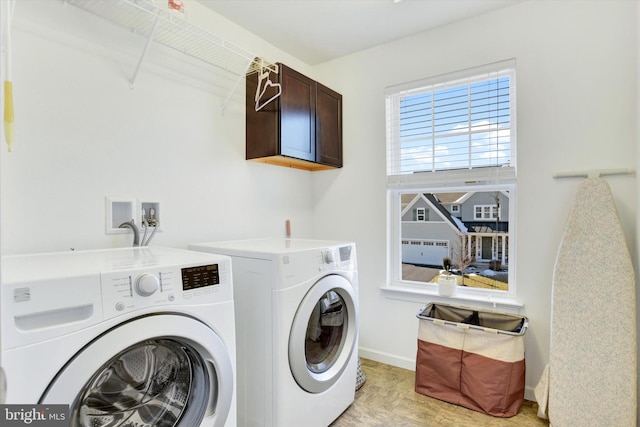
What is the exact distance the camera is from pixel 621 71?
1.85 m

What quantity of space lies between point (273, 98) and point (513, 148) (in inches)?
61.6

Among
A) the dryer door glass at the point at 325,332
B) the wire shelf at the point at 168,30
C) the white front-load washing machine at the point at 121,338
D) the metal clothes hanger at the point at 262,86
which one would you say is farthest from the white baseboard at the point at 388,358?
the wire shelf at the point at 168,30

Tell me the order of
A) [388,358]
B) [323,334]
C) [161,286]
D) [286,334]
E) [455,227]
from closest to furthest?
[161,286], [286,334], [323,334], [455,227], [388,358]

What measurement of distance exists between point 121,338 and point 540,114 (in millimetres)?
2391

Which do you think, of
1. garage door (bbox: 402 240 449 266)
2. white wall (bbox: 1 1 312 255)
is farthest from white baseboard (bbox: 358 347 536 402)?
white wall (bbox: 1 1 312 255)

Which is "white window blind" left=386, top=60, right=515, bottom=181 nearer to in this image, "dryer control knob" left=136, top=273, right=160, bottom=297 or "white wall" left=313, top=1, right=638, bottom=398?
"white wall" left=313, top=1, right=638, bottom=398

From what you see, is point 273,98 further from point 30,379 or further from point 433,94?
point 30,379

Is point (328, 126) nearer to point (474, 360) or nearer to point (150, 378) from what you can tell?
point (474, 360)

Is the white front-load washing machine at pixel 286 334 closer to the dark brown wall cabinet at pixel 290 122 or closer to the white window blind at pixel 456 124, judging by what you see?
the dark brown wall cabinet at pixel 290 122

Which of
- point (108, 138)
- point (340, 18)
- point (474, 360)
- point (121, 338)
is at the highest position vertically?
point (340, 18)

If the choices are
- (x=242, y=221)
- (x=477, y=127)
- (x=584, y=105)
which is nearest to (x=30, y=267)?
(x=242, y=221)

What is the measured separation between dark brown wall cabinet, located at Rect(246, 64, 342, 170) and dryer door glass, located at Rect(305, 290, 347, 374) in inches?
38.8

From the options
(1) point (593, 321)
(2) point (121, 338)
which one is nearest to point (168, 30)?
(2) point (121, 338)

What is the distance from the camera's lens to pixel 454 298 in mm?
2314
